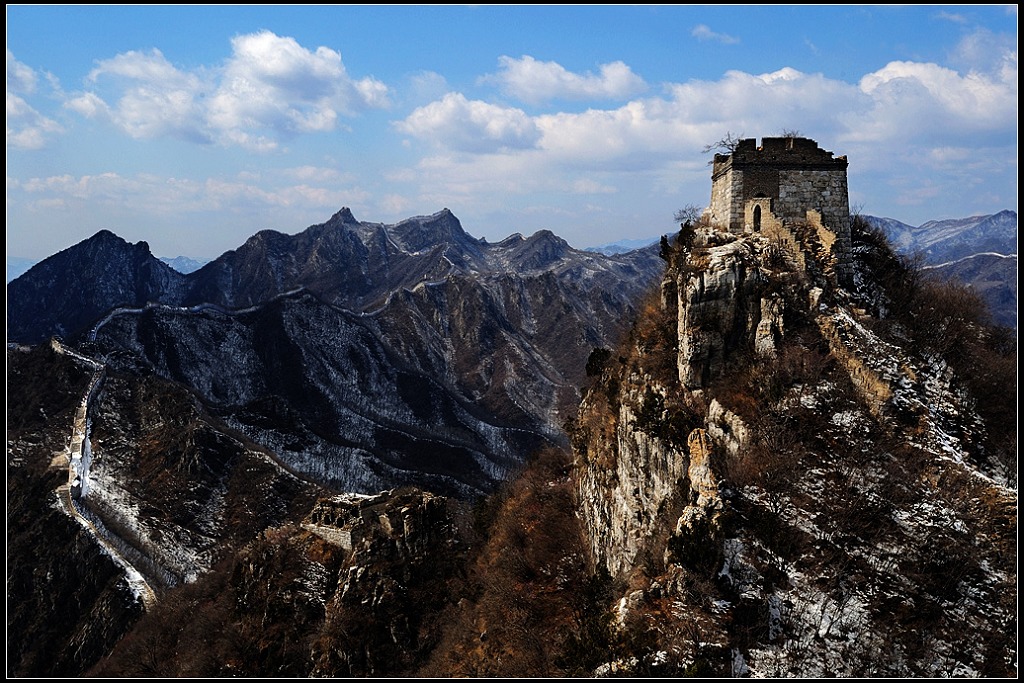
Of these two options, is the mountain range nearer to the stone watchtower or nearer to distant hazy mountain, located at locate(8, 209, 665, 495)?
the stone watchtower

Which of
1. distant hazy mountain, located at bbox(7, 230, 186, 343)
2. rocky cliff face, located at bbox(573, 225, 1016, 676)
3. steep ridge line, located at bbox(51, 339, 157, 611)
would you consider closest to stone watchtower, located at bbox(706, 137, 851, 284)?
rocky cliff face, located at bbox(573, 225, 1016, 676)

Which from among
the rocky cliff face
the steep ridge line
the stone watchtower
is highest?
the stone watchtower

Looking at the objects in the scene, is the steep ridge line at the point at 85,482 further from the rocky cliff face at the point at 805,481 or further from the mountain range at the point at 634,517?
the rocky cliff face at the point at 805,481

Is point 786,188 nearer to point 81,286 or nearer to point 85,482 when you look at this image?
point 85,482

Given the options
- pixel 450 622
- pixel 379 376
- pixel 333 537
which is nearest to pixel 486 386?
pixel 379 376

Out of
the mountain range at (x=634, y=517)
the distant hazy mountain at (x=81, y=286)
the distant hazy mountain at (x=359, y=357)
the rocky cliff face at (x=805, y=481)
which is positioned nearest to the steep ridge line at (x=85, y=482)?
the mountain range at (x=634, y=517)

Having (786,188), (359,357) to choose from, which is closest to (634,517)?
(786,188)

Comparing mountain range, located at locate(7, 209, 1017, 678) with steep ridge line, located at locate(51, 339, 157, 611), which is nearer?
mountain range, located at locate(7, 209, 1017, 678)

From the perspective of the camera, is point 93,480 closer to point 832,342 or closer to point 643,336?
point 643,336
